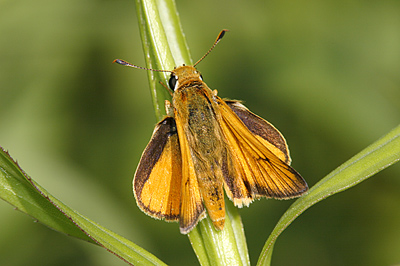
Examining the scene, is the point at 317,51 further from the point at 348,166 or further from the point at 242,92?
the point at 348,166

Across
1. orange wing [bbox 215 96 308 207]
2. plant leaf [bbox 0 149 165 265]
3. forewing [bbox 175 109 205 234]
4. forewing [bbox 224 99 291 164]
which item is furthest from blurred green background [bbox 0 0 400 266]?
plant leaf [bbox 0 149 165 265]

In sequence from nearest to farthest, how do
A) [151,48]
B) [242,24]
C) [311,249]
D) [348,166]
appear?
[348,166]
[151,48]
[311,249]
[242,24]

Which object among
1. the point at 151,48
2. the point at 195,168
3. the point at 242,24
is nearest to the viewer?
the point at 151,48

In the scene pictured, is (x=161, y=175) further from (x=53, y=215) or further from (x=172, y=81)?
(x=53, y=215)

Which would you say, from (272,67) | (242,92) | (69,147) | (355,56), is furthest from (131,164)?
(355,56)

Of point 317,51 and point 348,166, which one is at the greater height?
point 317,51

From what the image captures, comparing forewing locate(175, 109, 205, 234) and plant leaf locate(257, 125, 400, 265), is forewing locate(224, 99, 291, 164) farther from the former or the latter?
plant leaf locate(257, 125, 400, 265)
